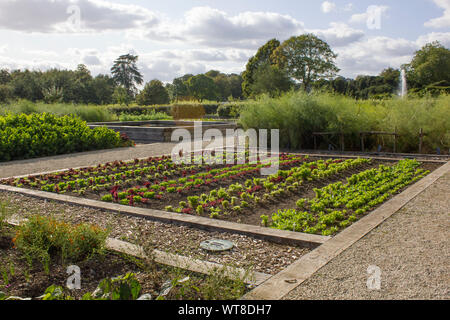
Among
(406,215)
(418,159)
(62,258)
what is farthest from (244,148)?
(62,258)

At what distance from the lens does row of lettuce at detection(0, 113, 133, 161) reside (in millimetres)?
10266

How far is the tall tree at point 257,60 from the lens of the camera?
4603 centimetres

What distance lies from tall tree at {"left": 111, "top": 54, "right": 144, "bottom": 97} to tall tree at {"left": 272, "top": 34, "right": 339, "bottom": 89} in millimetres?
26544

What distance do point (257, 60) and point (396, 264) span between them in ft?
148

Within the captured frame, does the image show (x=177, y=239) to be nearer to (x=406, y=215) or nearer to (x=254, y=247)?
(x=254, y=247)

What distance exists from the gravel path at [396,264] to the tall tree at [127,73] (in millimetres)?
61872

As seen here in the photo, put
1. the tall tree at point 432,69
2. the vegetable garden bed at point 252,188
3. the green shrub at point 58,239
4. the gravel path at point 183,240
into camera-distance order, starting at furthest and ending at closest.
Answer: the tall tree at point 432,69
the vegetable garden bed at point 252,188
the gravel path at point 183,240
the green shrub at point 58,239

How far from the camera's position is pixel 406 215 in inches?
187

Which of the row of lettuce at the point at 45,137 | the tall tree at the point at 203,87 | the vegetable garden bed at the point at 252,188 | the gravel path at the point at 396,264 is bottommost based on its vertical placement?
the gravel path at the point at 396,264

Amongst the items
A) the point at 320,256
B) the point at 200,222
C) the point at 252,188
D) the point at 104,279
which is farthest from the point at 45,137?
the point at 320,256

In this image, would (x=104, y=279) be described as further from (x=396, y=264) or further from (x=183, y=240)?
(x=396, y=264)

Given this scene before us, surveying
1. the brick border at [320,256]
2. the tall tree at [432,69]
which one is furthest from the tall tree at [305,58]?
the brick border at [320,256]

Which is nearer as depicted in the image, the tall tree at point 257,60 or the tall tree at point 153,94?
the tall tree at point 153,94

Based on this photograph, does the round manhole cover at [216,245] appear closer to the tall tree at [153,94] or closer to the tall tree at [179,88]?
the tall tree at [153,94]
